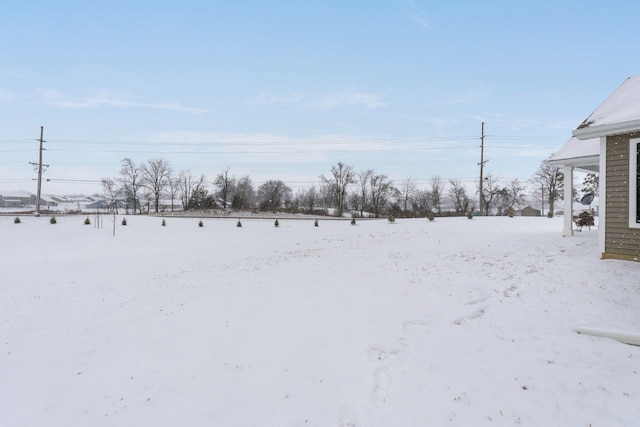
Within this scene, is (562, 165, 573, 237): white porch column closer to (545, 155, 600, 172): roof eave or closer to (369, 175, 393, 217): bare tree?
(545, 155, 600, 172): roof eave

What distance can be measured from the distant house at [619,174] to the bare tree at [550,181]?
3824cm

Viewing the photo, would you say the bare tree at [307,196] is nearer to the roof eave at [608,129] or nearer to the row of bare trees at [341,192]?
the row of bare trees at [341,192]

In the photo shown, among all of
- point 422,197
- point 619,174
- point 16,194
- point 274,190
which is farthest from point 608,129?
point 16,194

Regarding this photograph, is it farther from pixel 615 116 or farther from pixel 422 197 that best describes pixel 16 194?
pixel 615 116

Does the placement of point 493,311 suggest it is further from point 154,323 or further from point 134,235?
point 134,235

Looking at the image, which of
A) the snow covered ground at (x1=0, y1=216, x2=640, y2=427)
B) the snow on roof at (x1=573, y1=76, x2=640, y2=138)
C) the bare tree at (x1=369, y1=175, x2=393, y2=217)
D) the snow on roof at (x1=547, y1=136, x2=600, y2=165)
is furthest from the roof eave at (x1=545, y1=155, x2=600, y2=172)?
the bare tree at (x1=369, y1=175, x2=393, y2=217)

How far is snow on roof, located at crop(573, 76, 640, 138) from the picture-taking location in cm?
756

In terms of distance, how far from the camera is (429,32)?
1475 centimetres

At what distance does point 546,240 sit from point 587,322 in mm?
8536

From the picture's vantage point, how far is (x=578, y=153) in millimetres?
11352

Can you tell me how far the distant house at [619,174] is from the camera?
25.1ft

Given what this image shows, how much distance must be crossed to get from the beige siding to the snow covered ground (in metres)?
0.44

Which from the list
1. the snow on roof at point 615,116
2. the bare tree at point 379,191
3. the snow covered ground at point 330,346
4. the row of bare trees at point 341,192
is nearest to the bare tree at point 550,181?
the row of bare trees at point 341,192

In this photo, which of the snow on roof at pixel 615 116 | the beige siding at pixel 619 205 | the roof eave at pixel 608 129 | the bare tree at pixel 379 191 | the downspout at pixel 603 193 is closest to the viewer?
the roof eave at pixel 608 129
